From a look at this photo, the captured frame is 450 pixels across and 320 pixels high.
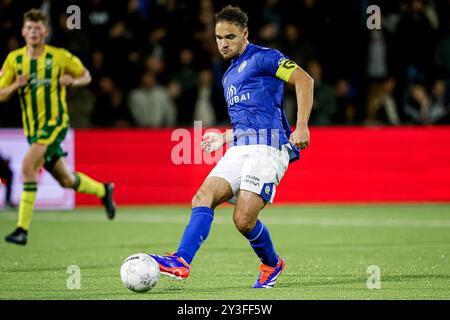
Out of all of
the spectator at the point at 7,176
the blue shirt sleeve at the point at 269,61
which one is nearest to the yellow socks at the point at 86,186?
the spectator at the point at 7,176

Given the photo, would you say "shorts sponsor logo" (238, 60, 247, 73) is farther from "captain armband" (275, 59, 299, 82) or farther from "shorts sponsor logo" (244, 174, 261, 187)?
"shorts sponsor logo" (244, 174, 261, 187)

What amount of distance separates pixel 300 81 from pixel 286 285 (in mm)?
1505

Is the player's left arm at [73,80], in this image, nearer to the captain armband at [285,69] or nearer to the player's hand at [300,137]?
the captain armband at [285,69]

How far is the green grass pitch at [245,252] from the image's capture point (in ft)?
22.0

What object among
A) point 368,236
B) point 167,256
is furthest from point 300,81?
point 368,236

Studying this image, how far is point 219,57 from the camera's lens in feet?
52.7

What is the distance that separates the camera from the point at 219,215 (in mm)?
13773

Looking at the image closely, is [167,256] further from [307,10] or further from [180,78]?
[307,10]

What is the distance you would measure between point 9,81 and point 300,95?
4.37 metres

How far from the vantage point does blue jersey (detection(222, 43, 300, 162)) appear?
6.83 m

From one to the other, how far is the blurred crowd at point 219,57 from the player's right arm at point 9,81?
15.2 feet

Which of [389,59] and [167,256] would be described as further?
[389,59]

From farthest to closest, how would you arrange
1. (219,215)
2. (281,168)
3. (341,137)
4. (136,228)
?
(341,137) < (219,215) < (136,228) < (281,168)

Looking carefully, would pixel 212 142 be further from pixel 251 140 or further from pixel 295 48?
pixel 295 48
